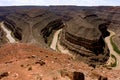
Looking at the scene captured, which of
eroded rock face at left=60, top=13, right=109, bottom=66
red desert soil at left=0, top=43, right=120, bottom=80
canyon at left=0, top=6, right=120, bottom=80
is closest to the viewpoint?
red desert soil at left=0, top=43, right=120, bottom=80

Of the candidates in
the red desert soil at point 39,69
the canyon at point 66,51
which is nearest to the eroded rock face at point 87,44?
the canyon at point 66,51

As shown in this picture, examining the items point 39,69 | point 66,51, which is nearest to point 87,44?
point 66,51

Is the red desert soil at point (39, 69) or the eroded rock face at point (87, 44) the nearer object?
the red desert soil at point (39, 69)

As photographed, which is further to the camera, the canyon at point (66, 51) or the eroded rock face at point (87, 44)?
the eroded rock face at point (87, 44)

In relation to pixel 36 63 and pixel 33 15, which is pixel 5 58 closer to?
pixel 36 63

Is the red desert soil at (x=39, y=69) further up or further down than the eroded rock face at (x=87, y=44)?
further up

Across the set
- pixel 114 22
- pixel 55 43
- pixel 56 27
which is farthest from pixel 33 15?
pixel 114 22

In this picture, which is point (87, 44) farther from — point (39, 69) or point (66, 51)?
point (39, 69)

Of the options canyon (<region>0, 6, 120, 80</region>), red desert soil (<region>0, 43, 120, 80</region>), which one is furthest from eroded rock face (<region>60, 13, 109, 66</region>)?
red desert soil (<region>0, 43, 120, 80</region>)

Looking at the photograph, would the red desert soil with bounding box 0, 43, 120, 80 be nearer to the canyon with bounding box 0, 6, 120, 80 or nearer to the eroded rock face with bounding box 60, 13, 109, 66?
the canyon with bounding box 0, 6, 120, 80

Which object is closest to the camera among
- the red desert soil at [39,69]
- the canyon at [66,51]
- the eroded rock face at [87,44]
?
the red desert soil at [39,69]

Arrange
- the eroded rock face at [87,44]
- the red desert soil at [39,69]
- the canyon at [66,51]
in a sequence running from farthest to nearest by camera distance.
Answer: the eroded rock face at [87,44], the canyon at [66,51], the red desert soil at [39,69]

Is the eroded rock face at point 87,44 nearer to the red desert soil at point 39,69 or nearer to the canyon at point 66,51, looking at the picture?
the canyon at point 66,51
